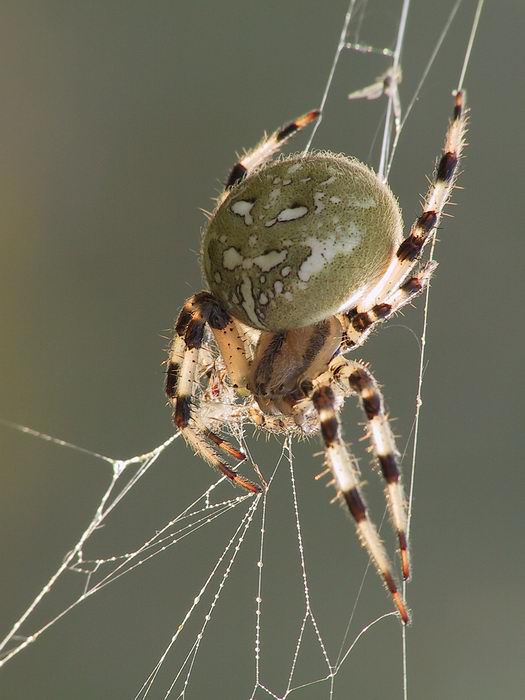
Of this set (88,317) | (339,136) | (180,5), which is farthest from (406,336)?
(180,5)

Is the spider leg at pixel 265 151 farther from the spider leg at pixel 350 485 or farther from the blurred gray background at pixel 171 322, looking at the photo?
the blurred gray background at pixel 171 322

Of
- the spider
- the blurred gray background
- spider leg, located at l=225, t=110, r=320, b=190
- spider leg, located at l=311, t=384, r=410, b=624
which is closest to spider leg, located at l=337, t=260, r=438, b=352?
the spider

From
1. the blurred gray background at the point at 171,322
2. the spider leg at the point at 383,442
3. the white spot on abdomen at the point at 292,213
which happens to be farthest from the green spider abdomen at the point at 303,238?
the blurred gray background at the point at 171,322

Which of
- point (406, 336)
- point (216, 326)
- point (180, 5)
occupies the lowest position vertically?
point (406, 336)

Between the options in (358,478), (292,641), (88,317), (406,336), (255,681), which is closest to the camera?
(358,478)

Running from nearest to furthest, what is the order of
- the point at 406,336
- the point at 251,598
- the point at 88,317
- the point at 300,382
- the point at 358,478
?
the point at 358,478
the point at 300,382
the point at 251,598
the point at 406,336
the point at 88,317

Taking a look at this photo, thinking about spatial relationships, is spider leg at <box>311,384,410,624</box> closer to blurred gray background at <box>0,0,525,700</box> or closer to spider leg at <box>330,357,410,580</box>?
spider leg at <box>330,357,410,580</box>

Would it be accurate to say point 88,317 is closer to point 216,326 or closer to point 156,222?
point 156,222
